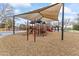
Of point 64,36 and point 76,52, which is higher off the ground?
point 64,36

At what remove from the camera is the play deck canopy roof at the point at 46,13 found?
101 inches

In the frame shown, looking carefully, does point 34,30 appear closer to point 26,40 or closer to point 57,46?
point 26,40

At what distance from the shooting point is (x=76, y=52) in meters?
2.59

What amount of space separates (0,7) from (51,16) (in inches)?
21.5

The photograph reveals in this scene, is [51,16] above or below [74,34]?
above

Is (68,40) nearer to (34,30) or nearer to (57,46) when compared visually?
(57,46)

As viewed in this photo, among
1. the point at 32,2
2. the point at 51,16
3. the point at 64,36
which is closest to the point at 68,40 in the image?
the point at 64,36

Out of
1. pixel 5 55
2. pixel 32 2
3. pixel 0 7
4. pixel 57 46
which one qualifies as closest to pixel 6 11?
pixel 0 7

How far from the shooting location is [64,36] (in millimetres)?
2602

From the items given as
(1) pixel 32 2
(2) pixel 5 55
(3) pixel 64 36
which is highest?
(1) pixel 32 2

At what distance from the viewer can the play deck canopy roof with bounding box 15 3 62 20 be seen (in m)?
2.56

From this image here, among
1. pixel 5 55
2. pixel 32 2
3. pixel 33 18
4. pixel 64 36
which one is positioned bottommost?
pixel 5 55

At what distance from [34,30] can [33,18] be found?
0.13m

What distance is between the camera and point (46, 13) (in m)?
2.59
